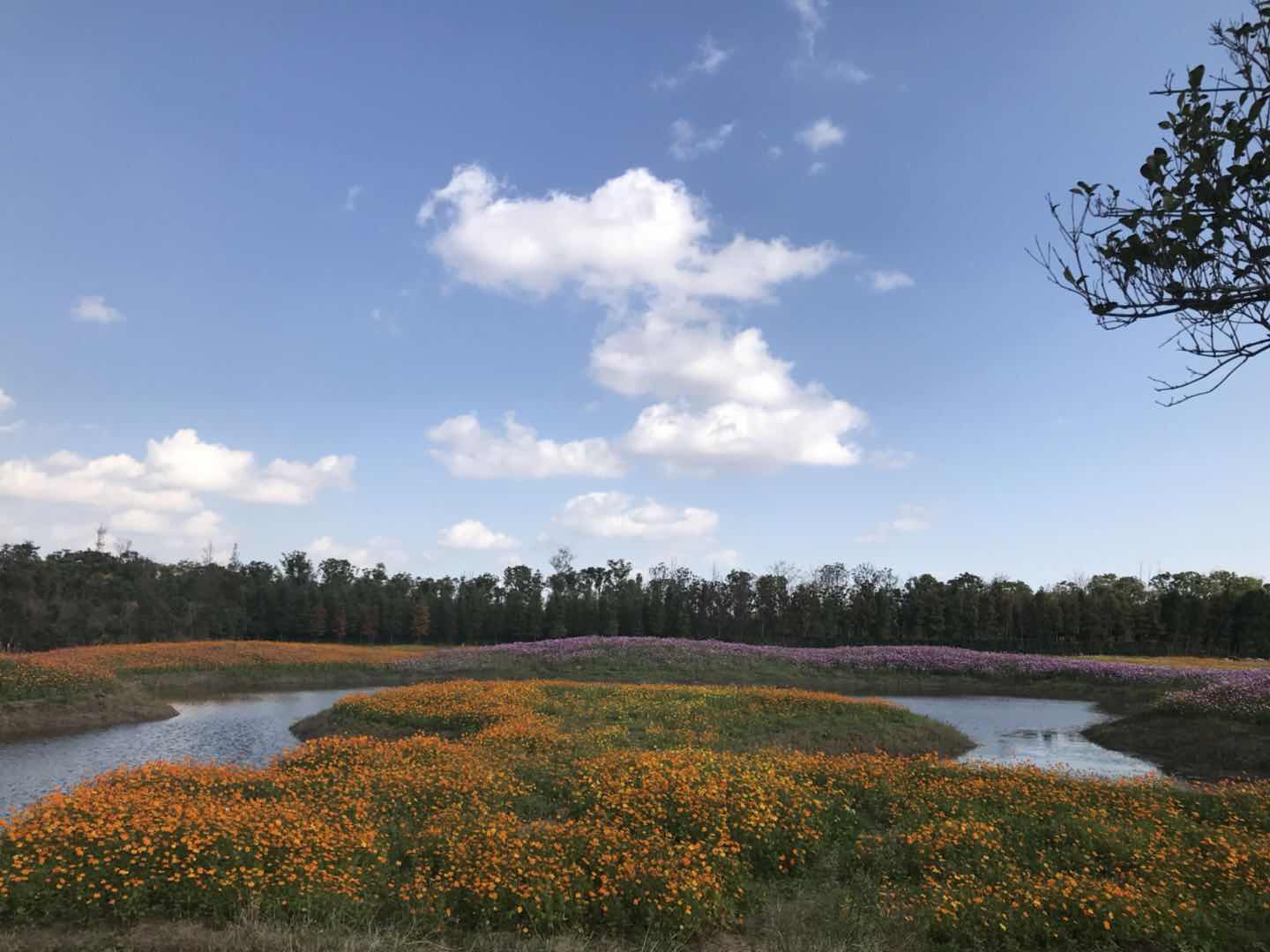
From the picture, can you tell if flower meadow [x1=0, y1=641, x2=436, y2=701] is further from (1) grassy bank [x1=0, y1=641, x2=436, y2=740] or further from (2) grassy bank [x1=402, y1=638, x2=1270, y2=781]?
(2) grassy bank [x1=402, y1=638, x2=1270, y2=781]

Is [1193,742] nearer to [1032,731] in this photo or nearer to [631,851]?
[1032,731]

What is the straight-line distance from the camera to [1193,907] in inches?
326

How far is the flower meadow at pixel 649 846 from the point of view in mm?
8062

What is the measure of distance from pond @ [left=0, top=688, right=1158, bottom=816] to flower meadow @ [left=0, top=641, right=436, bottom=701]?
373 cm

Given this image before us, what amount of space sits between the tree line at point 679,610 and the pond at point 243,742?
40156mm

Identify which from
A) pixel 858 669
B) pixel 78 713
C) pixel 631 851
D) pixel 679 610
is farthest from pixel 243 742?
pixel 679 610

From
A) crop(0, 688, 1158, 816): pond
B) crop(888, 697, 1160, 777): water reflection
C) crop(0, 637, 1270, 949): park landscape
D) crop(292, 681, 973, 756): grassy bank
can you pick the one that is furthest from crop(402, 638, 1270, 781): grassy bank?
crop(0, 637, 1270, 949): park landscape

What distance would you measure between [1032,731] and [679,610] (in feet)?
195

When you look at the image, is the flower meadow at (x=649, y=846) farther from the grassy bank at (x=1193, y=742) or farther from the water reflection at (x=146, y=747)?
the grassy bank at (x=1193, y=742)

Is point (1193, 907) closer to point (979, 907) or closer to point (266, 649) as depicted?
point (979, 907)

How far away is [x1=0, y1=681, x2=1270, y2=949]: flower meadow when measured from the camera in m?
8.06

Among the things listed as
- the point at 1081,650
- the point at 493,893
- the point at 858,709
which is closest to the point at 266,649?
the point at 858,709

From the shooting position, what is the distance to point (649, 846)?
9.48m

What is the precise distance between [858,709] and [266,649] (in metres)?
41.3
